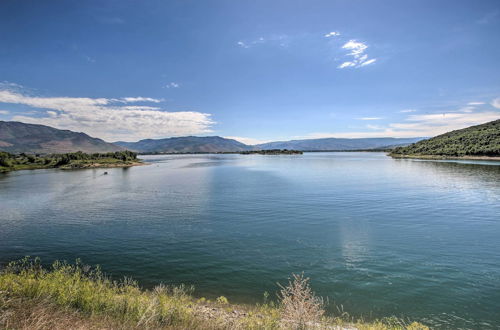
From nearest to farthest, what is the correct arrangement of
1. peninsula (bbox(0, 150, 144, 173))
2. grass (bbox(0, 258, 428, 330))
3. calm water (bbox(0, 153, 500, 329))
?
1. grass (bbox(0, 258, 428, 330))
2. calm water (bbox(0, 153, 500, 329))
3. peninsula (bbox(0, 150, 144, 173))

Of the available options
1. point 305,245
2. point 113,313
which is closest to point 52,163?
point 305,245

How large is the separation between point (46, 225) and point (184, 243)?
21359 mm

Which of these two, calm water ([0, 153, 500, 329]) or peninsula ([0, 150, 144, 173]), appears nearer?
calm water ([0, 153, 500, 329])

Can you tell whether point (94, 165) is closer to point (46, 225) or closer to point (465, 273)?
point (46, 225)

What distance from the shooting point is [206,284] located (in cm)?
1948

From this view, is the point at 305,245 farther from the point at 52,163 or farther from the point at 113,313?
the point at 52,163

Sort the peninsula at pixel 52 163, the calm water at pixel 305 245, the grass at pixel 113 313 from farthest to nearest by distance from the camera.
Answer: the peninsula at pixel 52 163
the calm water at pixel 305 245
the grass at pixel 113 313

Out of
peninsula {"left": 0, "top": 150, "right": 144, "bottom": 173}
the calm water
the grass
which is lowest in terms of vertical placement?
the calm water

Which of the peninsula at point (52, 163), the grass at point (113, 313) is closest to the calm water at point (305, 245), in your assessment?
the grass at point (113, 313)

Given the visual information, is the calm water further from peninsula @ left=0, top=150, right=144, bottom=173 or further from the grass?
peninsula @ left=0, top=150, right=144, bottom=173

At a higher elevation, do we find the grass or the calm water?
the grass

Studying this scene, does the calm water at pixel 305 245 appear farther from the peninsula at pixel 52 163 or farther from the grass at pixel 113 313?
the peninsula at pixel 52 163

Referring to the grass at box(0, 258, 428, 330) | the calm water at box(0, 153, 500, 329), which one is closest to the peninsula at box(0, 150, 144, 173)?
the calm water at box(0, 153, 500, 329)

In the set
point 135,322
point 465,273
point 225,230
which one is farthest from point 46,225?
point 465,273
